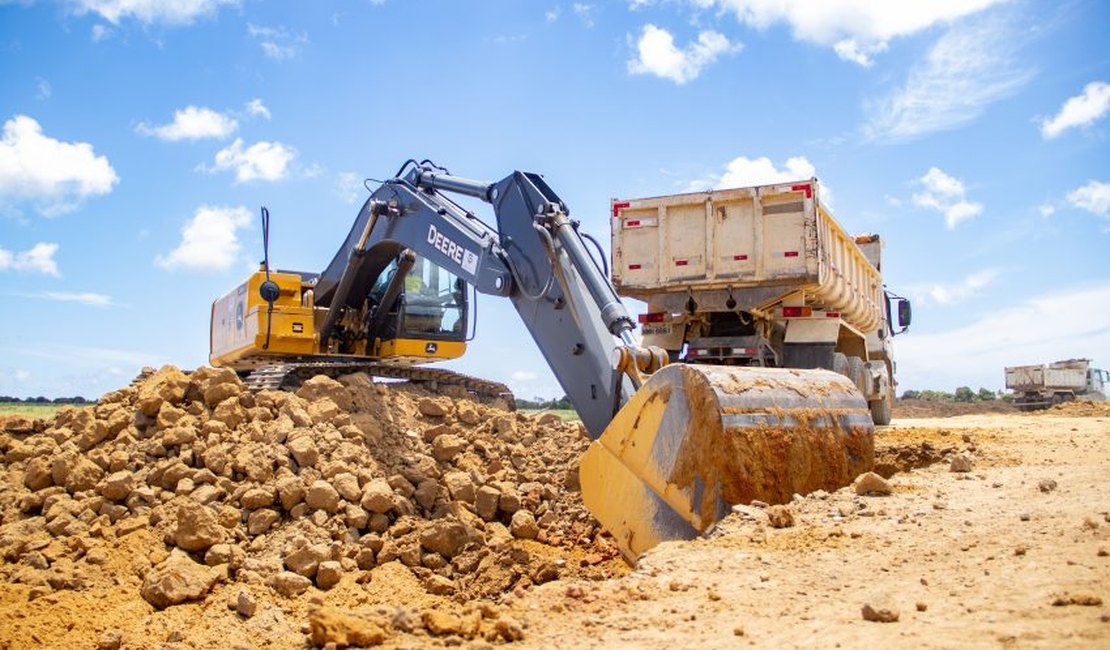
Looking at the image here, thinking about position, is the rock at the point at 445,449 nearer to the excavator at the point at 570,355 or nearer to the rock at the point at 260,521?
the excavator at the point at 570,355

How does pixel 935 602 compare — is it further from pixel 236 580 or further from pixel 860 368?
pixel 860 368

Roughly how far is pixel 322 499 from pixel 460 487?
123cm

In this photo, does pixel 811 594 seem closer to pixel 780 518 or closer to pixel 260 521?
pixel 780 518

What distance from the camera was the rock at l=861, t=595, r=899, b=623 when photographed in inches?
126

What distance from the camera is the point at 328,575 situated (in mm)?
6234

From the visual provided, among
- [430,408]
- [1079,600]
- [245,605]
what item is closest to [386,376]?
[430,408]

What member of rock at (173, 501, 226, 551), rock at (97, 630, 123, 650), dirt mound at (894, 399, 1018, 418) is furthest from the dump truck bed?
dirt mound at (894, 399, 1018, 418)

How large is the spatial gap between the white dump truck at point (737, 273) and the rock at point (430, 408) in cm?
279

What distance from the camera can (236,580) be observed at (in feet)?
20.4

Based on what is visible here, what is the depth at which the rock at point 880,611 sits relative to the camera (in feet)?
10.5

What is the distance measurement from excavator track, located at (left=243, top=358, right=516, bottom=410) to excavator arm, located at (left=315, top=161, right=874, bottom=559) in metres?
3.17

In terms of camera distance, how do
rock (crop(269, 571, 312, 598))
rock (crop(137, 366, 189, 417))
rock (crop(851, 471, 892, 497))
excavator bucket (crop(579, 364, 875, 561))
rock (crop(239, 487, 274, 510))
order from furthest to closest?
rock (crop(137, 366, 189, 417))
rock (crop(239, 487, 274, 510))
rock (crop(269, 571, 312, 598))
rock (crop(851, 471, 892, 497))
excavator bucket (crop(579, 364, 875, 561))

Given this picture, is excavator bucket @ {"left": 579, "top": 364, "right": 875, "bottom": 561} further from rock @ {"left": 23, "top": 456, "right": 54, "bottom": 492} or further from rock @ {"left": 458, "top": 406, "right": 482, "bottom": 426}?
rock @ {"left": 23, "top": 456, "right": 54, "bottom": 492}

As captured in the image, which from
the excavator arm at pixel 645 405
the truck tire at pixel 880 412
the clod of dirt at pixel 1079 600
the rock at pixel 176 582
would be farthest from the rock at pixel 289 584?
the truck tire at pixel 880 412
